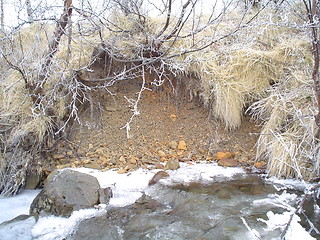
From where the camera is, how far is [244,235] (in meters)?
2.28

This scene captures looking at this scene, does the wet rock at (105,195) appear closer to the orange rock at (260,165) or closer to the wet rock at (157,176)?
the wet rock at (157,176)

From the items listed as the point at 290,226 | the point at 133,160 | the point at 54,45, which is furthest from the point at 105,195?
the point at 54,45

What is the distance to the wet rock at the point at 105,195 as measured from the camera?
2857mm

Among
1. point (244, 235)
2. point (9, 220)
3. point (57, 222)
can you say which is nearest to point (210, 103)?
point (244, 235)

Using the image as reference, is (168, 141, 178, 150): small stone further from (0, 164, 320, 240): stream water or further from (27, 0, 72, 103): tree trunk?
(27, 0, 72, 103): tree trunk

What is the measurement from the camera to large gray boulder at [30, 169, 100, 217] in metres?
2.69

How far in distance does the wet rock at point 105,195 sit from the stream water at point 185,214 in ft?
0.19

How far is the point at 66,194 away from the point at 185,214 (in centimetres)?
121

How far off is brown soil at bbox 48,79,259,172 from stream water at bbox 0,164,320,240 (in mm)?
470

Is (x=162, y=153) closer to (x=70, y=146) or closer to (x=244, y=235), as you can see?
(x=70, y=146)

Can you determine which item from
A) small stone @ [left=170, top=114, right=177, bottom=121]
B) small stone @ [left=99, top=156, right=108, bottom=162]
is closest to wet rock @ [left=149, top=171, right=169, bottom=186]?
small stone @ [left=99, top=156, right=108, bottom=162]

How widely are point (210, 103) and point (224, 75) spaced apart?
46 cm

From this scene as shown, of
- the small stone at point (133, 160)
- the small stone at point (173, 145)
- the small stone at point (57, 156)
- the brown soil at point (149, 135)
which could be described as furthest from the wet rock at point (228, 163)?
the small stone at point (57, 156)

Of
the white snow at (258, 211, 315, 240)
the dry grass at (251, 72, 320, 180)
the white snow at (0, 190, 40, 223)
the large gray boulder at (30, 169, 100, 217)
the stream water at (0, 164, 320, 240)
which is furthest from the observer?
the dry grass at (251, 72, 320, 180)
